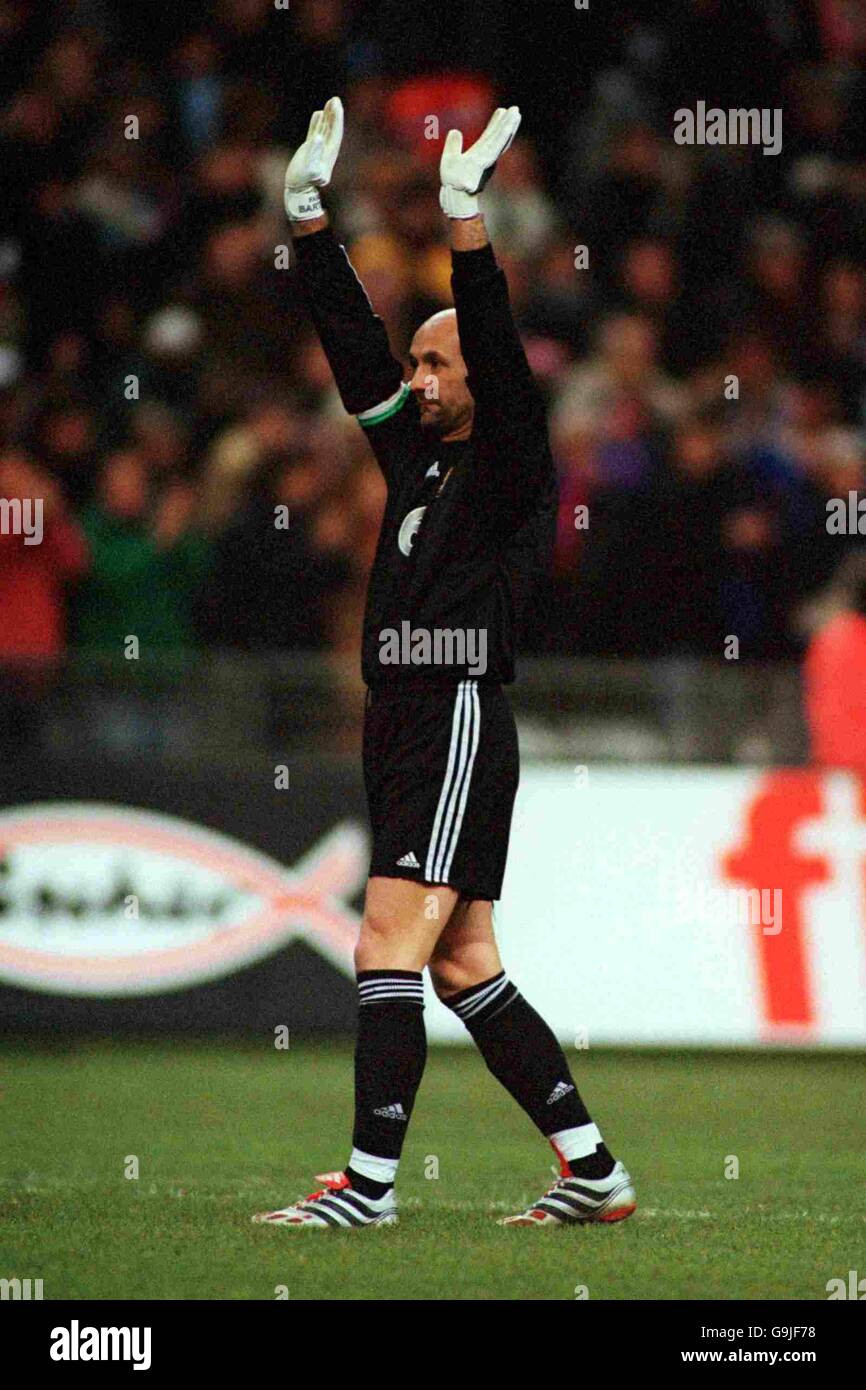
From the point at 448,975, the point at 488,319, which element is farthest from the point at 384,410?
the point at 448,975

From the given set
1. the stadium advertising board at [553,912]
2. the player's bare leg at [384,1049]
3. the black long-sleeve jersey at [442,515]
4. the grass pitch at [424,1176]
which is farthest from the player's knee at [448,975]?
the stadium advertising board at [553,912]

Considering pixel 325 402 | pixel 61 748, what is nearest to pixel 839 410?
pixel 325 402

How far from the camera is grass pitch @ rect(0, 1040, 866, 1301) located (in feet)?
16.5

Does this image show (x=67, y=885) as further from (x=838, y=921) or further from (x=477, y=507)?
(x=477, y=507)

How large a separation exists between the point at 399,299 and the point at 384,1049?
22.6ft

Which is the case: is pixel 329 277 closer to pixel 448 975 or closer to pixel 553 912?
pixel 448 975

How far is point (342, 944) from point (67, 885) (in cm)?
122

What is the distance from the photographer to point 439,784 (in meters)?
5.60

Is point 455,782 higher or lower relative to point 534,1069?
higher

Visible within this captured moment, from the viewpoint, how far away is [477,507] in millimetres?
5699

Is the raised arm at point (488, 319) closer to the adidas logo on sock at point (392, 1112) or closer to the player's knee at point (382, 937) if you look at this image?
the player's knee at point (382, 937)

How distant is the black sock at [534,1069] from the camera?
225 inches
